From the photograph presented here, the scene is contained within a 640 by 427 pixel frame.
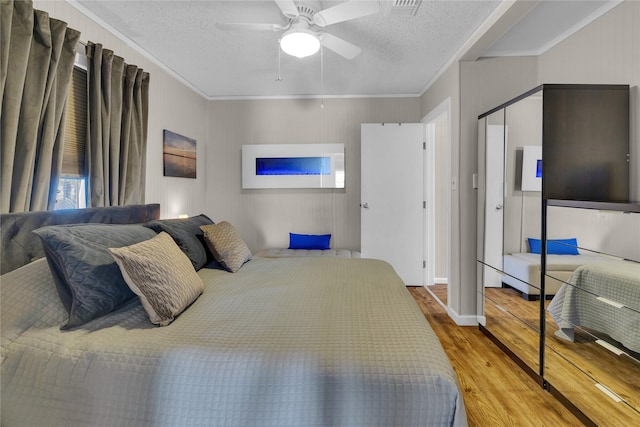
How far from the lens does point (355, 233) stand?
14.1ft

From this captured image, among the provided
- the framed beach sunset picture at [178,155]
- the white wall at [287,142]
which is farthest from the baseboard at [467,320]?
the framed beach sunset picture at [178,155]

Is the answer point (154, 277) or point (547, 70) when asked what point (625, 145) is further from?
point (154, 277)

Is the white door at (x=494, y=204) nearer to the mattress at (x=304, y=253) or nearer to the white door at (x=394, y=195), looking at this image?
the white door at (x=394, y=195)

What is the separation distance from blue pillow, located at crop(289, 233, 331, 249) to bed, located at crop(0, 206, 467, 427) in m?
2.75

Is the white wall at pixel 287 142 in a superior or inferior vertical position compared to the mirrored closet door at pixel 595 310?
superior

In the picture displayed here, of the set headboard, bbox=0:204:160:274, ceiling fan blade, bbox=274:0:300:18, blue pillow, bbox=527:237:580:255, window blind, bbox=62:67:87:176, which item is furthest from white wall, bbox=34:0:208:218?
blue pillow, bbox=527:237:580:255

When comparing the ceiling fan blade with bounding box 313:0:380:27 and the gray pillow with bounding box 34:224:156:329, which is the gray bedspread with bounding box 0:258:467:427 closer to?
the gray pillow with bounding box 34:224:156:329

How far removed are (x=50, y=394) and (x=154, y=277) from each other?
Answer: 0.50 meters

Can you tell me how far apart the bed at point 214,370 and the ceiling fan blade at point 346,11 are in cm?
167

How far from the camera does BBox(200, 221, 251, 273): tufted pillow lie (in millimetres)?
2299

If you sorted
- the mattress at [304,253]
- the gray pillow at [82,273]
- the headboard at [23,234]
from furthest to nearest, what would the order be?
the mattress at [304,253]
the headboard at [23,234]
the gray pillow at [82,273]

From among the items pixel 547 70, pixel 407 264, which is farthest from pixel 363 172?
pixel 547 70

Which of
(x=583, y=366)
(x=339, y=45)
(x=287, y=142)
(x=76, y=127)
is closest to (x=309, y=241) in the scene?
(x=287, y=142)

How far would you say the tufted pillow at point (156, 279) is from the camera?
1.36m
